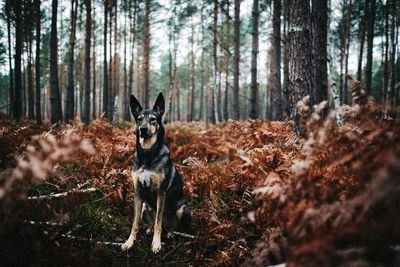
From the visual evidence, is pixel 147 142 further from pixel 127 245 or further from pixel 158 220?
pixel 127 245

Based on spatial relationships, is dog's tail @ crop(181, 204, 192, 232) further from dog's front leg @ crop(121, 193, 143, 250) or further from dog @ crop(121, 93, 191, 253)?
dog's front leg @ crop(121, 193, 143, 250)

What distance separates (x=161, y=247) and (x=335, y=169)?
2485mm

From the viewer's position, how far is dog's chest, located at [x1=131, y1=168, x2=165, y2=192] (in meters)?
2.62

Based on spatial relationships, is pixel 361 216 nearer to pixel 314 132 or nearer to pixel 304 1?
pixel 314 132

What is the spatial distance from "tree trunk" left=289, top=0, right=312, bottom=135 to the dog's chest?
3.27m

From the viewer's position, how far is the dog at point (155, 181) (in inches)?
104

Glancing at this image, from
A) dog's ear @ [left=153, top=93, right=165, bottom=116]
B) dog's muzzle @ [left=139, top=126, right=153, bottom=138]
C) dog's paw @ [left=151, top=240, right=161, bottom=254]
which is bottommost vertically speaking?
dog's paw @ [left=151, top=240, right=161, bottom=254]

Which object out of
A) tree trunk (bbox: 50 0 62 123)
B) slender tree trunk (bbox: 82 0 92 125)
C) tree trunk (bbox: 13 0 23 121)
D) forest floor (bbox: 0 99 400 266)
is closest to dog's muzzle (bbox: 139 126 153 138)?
forest floor (bbox: 0 99 400 266)

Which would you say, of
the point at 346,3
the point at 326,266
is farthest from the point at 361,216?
the point at 346,3

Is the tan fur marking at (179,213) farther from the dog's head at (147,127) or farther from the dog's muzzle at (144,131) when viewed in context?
the dog's muzzle at (144,131)

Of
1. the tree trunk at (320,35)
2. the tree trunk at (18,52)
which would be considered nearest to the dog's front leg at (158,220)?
the tree trunk at (320,35)

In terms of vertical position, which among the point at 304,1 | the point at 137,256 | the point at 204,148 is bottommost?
the point at 137,256

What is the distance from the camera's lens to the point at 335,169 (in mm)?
2523

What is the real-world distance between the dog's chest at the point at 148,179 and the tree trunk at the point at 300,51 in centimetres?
327
